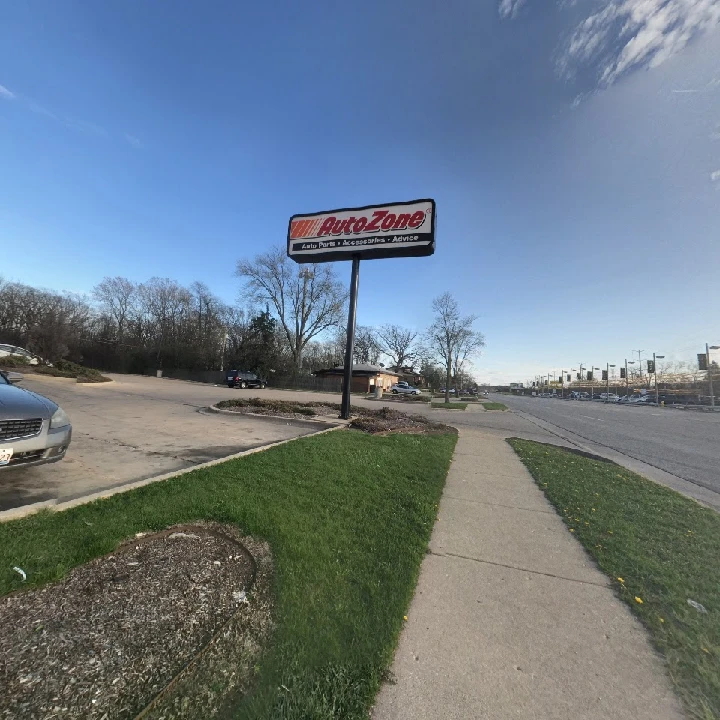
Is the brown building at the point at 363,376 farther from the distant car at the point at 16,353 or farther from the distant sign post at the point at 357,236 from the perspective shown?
the distant sign post at the point at 357,236

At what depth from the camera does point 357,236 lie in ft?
46.6

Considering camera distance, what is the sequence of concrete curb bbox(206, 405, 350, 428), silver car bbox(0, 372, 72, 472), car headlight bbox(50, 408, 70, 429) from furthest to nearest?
concrete curb bbox(206, 405, 350, 428) → car headlight bbox(50, 408, 70, 429) → silver car bbox(0, 372, 72, 472)

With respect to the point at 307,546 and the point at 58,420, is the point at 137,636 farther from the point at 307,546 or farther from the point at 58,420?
the point at 58,420

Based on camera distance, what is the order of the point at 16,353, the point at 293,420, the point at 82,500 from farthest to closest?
the point at 16,353 < the point at 293,420 < the point at 82,500

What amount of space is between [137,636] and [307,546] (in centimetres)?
142

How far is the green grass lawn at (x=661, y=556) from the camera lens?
2191 mm

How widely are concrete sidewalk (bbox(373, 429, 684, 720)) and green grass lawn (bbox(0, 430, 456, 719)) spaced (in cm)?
18

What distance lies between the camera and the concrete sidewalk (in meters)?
1.87

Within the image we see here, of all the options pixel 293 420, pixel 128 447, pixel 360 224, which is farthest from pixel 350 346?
pixel 128 447

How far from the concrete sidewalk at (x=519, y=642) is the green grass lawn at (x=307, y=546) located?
0.60ft

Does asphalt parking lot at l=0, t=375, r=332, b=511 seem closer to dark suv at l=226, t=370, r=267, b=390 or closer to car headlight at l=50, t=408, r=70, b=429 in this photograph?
car headlight at l=50, t=408, r=70, b=429

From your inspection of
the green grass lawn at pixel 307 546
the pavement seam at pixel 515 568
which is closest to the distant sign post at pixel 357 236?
the green grass lawn at pixel 307 546

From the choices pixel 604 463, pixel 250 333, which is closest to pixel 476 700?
pixel 604 463

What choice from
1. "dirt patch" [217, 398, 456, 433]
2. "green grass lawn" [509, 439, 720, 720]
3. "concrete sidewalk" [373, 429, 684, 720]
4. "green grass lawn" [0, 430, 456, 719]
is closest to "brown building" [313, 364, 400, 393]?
"dirt patch" [217, 398, 456, 433]
